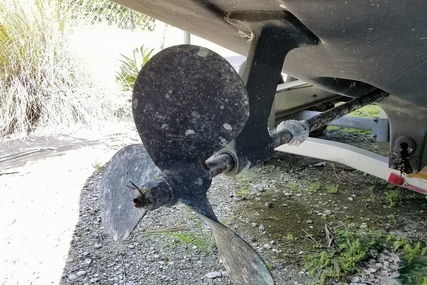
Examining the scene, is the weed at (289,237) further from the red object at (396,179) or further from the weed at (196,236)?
the red object at (396,179)

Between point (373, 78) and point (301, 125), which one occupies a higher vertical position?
point (373, 78)

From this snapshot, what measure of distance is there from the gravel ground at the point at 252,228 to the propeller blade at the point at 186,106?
0.82 meters

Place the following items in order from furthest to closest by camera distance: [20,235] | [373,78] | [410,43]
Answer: [20,235] → [373,78] → [410,43]

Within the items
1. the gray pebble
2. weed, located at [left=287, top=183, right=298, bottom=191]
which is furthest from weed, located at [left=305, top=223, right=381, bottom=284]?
the gray pebble

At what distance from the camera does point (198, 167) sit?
0.97 meters

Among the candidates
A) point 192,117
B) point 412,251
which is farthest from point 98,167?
point 192,117

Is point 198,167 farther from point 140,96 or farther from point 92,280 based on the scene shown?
point 92,280

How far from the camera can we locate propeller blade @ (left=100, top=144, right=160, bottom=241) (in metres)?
1.06

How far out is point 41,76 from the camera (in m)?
3.63

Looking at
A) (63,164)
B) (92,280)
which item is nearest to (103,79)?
(63,164)

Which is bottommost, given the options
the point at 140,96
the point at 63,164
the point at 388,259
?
the point at 63,164

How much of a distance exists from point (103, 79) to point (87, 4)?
794 mm

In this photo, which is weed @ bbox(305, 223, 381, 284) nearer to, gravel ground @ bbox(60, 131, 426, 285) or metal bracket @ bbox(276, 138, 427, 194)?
gravel ground @ bbox(60, 131, 426, 285)

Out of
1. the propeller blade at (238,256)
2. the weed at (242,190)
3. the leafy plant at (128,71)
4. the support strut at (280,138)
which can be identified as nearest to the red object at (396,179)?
the support strut at (280,138)
